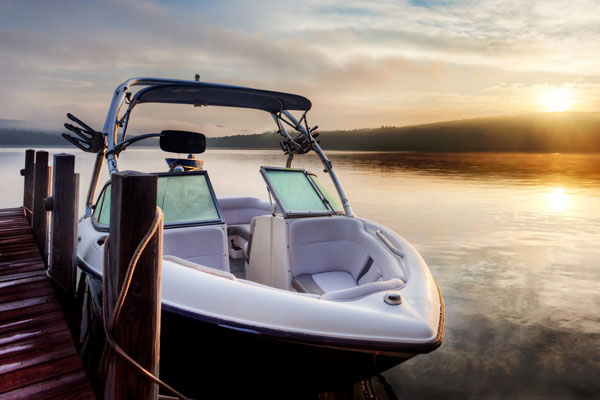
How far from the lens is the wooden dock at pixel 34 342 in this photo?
2.25 meters

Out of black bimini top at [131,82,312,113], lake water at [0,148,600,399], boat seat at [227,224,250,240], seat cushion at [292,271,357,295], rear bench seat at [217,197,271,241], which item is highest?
black bimini top at [131,82,312,113]

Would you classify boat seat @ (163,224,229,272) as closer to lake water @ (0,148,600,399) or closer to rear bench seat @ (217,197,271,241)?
lake water @ (0,148,600,399)

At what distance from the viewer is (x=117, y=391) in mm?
1794

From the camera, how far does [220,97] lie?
189 inches

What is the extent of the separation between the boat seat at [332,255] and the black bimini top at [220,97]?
5.03ft

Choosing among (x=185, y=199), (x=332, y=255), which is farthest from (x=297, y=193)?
(x=185, y=199)

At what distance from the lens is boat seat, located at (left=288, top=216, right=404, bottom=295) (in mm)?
3764

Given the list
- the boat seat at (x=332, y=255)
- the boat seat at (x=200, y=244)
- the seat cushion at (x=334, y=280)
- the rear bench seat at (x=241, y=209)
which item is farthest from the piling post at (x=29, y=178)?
the seat cushion at (x=334, y=280)

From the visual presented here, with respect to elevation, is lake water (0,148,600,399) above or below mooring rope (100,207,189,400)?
below

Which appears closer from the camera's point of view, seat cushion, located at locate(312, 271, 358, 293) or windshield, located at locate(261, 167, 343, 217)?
seat cushion, located at locate(312, 271, 358, 293)

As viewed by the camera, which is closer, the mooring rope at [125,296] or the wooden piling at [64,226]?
the mooring rope at [125,296]

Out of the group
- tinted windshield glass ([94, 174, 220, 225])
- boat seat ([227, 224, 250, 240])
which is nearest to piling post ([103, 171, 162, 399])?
tinted windshield glass ([94, 174, 220, 225])

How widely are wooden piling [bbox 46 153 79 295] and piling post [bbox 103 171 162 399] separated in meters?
2.29

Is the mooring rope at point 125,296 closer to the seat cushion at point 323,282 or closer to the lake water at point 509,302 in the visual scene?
the seat cushion at point 323,282
